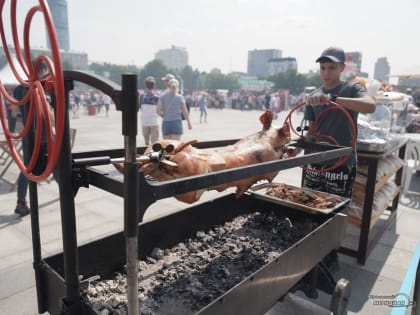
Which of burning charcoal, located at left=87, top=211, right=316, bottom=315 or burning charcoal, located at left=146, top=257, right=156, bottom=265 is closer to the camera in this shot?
burning charcoal, located at left=87, top=211, right=316, bottom=315

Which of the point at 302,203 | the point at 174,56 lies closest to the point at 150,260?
the point at 302,203

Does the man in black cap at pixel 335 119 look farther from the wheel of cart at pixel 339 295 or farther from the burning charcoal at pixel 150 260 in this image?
the burning charcoal at pixel 150 260

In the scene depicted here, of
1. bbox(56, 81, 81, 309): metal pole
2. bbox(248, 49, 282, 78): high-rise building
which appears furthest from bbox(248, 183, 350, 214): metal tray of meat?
bbox(248, 49, 282, 78): high-rise building

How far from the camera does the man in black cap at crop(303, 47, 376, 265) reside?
9.25 feet

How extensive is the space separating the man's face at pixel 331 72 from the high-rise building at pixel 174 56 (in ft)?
417

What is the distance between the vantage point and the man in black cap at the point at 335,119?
282 cm

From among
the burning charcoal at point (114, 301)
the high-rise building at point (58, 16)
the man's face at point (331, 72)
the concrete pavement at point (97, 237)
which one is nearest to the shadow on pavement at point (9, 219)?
the concrete pavement at point (97, 237)

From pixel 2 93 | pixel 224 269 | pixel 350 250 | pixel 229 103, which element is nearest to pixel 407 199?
pixel 350 250

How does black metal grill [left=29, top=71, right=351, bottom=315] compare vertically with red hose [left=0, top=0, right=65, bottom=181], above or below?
below

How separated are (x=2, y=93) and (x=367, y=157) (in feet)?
10.1

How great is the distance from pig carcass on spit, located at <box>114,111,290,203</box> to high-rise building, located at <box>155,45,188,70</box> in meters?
128

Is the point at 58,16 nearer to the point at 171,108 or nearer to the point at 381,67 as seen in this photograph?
the point at 171,108

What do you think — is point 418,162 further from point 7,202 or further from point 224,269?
point 7,202

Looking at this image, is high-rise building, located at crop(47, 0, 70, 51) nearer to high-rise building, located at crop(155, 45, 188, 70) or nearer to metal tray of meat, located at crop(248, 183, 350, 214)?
metal tray of meat, located at crop(248, 183, 350, 214)
